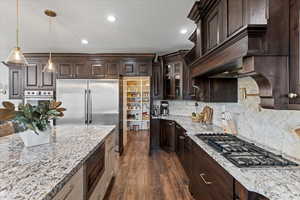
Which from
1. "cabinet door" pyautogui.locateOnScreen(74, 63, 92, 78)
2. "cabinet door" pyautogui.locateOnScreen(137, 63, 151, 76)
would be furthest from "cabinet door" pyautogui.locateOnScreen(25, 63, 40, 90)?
"cabinet door" pyautogui.locateOnScreen(137, 63, 151, 76)

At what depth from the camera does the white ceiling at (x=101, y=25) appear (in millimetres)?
2234

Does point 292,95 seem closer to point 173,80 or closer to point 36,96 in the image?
point 173,80

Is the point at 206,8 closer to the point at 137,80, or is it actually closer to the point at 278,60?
the point at 278,60

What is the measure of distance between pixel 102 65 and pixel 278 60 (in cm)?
392

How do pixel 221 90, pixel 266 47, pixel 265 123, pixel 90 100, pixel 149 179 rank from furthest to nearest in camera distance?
pixel 90 100 < pixel 149 179 < pixel 221 90 < pixel 265 123 < pixel 266 47

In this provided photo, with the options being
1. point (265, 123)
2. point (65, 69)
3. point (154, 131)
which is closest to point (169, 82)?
point (154, 131)

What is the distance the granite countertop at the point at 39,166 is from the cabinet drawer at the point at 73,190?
0.07 metres

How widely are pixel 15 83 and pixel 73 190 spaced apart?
14.9ft

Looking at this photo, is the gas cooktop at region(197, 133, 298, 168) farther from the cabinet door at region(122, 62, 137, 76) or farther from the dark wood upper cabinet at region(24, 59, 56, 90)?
the dark wood upper cabinet at region(24, 59, 56, 90)

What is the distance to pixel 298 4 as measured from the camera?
0.97 metres

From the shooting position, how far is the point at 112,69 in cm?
435

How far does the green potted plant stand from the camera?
148 centimetres

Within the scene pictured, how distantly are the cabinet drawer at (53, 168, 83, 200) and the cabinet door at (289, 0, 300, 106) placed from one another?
1463 mm

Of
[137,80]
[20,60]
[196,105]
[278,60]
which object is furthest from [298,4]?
[137,80]
